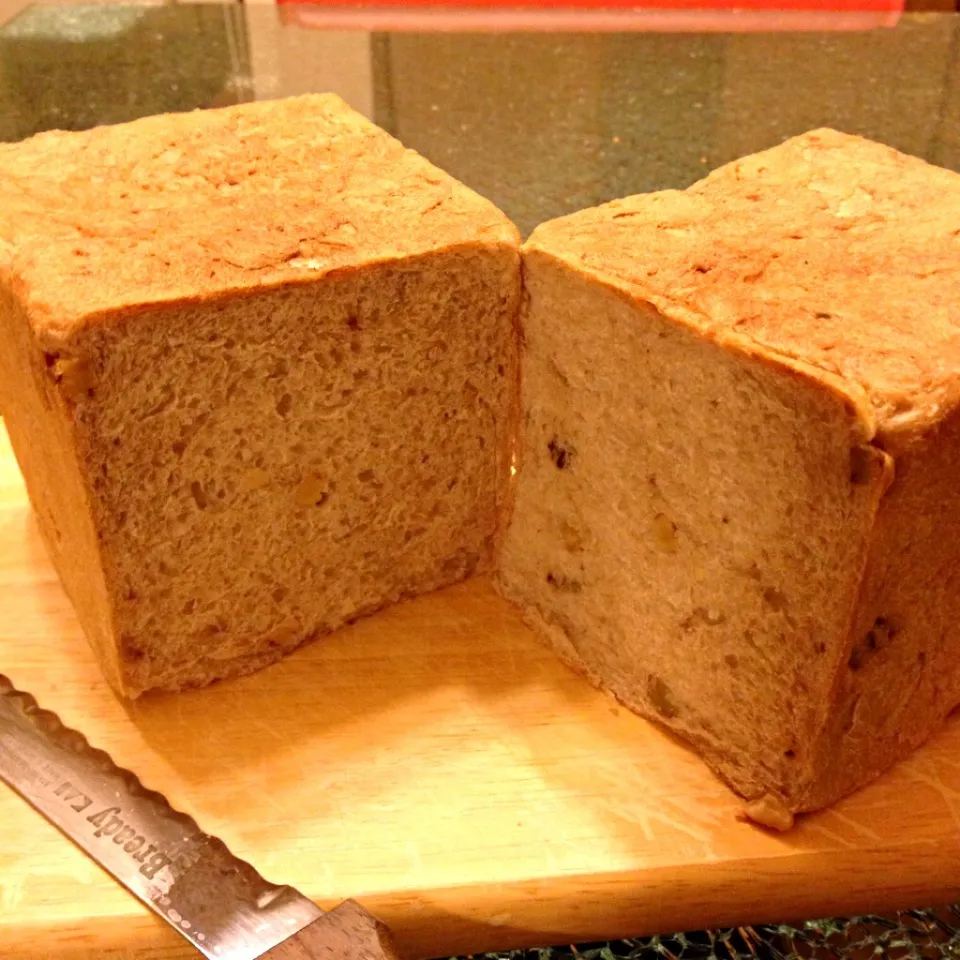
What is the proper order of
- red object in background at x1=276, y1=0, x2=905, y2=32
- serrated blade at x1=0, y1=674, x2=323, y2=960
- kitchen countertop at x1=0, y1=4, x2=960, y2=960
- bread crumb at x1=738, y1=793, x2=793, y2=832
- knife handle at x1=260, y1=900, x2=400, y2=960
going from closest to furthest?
knife handle at x1=260, y1=900, x2=400, y2=960
serrated blade at x1=0, y1=674, x2=323, y2=960
bread crumb at x1=738, y1=793, x2=793, y2=832
kitchen countertop at x1=0, y1=4, x2=960, y2=960
red object in background at x1=276, y1=0, x2=905, y2=32

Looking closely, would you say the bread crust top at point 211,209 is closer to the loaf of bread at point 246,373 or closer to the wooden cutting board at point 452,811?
the loaf of bread at point 246,373

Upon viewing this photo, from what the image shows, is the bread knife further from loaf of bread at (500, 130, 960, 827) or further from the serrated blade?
loaf of bread at (500, 130, 960, 827)

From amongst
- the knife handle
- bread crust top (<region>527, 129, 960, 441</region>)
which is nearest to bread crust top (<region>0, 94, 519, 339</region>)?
bread crust top (<region>527, 129, 960, 441</region>)

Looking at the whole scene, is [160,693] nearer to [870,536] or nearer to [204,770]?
[204,770]

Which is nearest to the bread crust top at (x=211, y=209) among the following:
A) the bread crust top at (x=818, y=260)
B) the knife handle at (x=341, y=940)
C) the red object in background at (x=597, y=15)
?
the bread crust top at (x=818, y=260)

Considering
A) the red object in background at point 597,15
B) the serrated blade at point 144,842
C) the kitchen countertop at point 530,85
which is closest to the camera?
the serrated blade at point 144,842

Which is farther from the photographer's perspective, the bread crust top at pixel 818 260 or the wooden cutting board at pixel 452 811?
the wooden cutting board at pixel 452 811

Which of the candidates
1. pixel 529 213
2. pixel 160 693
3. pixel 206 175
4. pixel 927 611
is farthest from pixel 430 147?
pixel 927 611
